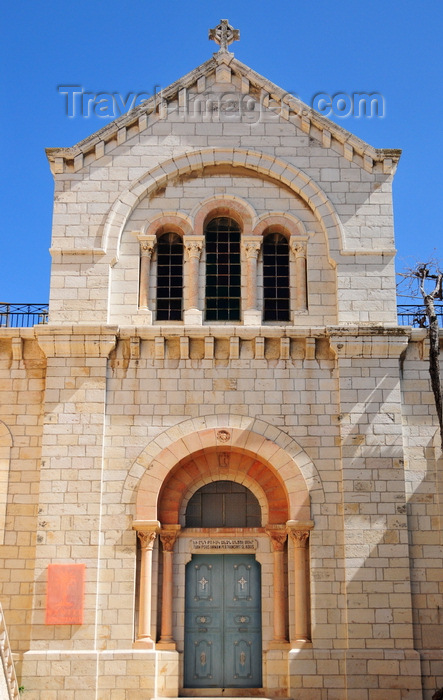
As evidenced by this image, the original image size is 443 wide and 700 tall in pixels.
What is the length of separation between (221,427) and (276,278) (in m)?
3.50

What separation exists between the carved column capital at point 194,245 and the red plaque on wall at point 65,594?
21.7 feet

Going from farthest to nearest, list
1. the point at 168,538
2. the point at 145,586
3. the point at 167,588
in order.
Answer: the point at 168,538
the point at 167,588
the point at 145,586

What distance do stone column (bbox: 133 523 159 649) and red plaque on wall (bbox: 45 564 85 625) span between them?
1.11 m

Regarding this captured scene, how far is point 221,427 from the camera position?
1789 cm

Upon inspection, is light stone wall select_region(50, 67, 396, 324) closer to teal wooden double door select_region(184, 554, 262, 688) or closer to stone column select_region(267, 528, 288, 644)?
stone column select_region(267, 528, 288, 644)

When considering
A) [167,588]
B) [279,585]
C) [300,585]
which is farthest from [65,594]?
[300,585]

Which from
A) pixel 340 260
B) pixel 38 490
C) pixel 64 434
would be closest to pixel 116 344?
pixel 64 434

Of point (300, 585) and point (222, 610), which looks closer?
point (300, 585)

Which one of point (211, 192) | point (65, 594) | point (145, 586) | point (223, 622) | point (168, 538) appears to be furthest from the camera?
point (211, 192)

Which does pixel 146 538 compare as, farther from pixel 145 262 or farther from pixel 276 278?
pixel 276 278

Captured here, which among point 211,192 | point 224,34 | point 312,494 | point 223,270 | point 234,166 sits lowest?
point 312,494

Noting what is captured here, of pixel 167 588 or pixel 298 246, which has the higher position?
pixel 298 246

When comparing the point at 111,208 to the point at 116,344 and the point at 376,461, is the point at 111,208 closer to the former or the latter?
the point at 116,344

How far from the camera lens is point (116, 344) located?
18.3m
